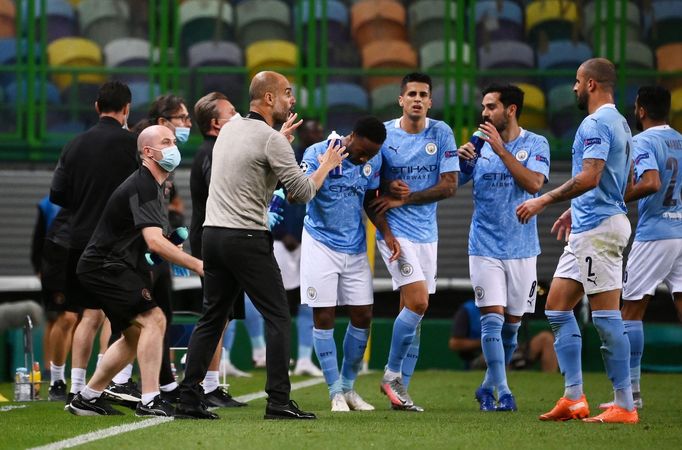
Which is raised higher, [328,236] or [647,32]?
[647,32]

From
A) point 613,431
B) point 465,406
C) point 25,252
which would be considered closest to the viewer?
point 613,431

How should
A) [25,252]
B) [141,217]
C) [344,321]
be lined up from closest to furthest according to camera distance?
[141,217] < [344,321] < [25,252]

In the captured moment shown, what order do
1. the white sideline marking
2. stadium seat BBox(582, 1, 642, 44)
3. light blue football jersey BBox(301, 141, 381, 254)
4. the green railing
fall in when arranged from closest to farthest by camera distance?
the white sideline marking, light blue football jersey BBox(301, 141, 381, 254), the green railing, stadium seat BBox(582, 1, 642, 44)

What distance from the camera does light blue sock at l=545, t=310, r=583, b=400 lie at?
812 centimetres

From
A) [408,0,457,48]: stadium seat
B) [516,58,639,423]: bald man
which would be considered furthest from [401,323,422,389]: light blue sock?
[408,0,457,48]: stadium seat

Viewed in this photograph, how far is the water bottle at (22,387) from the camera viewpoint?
10266 millimetres

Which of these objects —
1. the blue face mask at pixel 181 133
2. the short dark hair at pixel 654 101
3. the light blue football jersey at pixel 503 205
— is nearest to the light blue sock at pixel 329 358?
the light blue football jersey at pixel 503 205

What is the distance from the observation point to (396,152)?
362 inches

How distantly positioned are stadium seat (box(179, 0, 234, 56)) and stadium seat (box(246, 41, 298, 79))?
1.34ft

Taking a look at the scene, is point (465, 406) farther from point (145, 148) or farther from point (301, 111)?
point (301, 111)

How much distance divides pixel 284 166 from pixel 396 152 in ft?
5.57

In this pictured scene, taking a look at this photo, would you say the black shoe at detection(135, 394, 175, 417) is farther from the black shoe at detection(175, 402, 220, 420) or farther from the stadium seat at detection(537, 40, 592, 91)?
the stadium seat at detection(537, 40, 592, 91)

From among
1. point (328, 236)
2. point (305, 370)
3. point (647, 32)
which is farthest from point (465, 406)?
point (647, 32)

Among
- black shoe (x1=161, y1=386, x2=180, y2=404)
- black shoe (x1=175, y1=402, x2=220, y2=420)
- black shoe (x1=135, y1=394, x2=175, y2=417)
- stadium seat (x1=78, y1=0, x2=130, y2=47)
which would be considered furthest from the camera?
stadium seat (x1=78, y1=0, x2=130, y2=47)
